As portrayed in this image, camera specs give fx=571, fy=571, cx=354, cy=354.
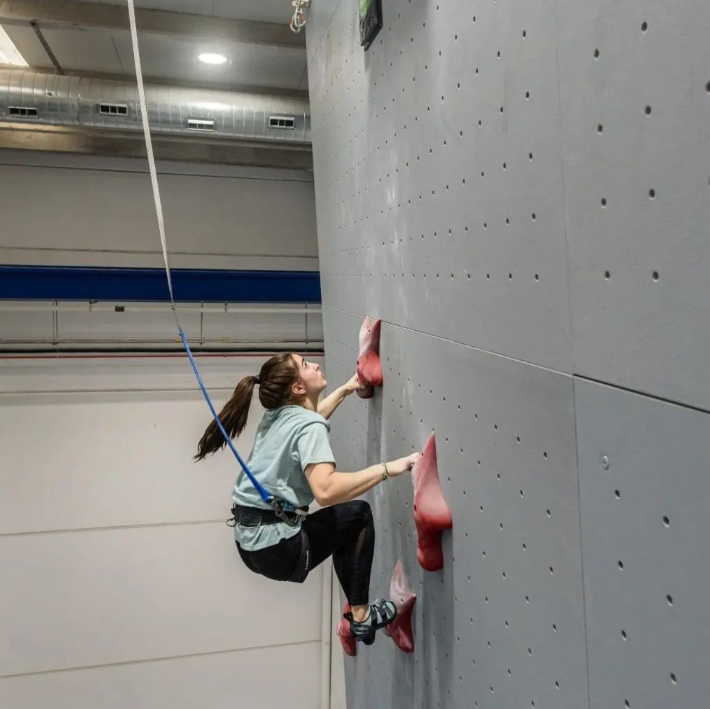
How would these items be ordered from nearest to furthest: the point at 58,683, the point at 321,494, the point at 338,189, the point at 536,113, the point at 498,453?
the point at 536,113, the point at 498,453, the point at 321,494, the point at 338,189, the point at 58,683

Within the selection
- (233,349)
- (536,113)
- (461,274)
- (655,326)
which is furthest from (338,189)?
(233,349)

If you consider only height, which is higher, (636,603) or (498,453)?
(498,453)

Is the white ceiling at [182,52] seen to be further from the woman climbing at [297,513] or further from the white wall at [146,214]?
the woman climbing at [297,513]

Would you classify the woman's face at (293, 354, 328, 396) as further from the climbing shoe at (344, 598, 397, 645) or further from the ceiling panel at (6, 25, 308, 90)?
the ceiling panel at (6, 25, 308, 90)

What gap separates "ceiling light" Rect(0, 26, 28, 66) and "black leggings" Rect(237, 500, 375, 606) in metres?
3.04

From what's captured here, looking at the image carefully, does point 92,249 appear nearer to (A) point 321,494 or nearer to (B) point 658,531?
(A) point 321,494

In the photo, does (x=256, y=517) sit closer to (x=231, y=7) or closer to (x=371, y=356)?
(x=371, y=356)

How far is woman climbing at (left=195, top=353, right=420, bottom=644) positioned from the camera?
5.74ft

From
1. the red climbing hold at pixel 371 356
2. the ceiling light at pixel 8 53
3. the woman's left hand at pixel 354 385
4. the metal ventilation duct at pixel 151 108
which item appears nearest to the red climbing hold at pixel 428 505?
the red climbing hold at pixel 371 356

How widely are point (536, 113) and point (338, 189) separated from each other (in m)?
1.33

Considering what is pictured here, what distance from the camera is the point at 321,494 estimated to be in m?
1.57

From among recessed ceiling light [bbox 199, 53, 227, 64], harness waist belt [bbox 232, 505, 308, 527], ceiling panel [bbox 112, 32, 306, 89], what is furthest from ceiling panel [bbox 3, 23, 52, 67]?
harness waist belt [bbox 232, 505, 308, 527]

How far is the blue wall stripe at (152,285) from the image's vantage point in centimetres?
357

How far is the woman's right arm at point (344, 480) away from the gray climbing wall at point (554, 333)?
97mm
